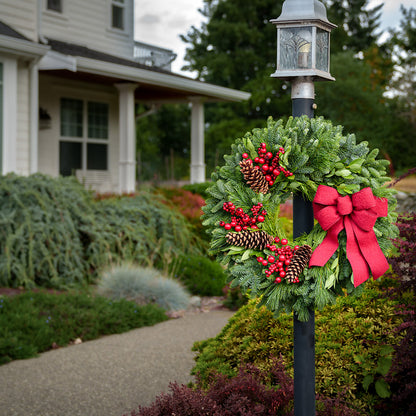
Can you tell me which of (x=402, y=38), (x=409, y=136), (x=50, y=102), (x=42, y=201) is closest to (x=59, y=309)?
(x=42, y=201)

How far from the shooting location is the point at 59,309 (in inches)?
226

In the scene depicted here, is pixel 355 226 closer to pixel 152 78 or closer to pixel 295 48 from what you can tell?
pixel 295 48

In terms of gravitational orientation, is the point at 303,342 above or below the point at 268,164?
below

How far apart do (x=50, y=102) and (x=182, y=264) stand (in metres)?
6.50

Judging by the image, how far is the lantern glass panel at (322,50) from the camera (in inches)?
94.1

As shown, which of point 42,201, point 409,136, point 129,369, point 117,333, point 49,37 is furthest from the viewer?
point 409,136

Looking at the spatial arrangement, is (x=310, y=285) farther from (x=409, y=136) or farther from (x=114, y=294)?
(x=409, y=136)

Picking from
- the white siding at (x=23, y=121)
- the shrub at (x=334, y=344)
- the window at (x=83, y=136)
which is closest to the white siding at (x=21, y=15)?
the white siding at (x=23, y=121)

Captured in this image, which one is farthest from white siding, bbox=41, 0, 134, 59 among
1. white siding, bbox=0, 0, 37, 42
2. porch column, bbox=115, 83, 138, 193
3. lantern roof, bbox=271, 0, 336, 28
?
A: lantern roof, bbox=271, 0, 336, 28

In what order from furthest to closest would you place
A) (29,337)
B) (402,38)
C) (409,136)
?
(402,38)
(409,136)
(29,337)

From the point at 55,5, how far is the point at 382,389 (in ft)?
39.3

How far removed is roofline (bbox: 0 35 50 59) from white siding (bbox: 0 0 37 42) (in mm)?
1053

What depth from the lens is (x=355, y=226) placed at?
218cm

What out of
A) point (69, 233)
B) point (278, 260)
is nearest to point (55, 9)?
point (69, 233)
